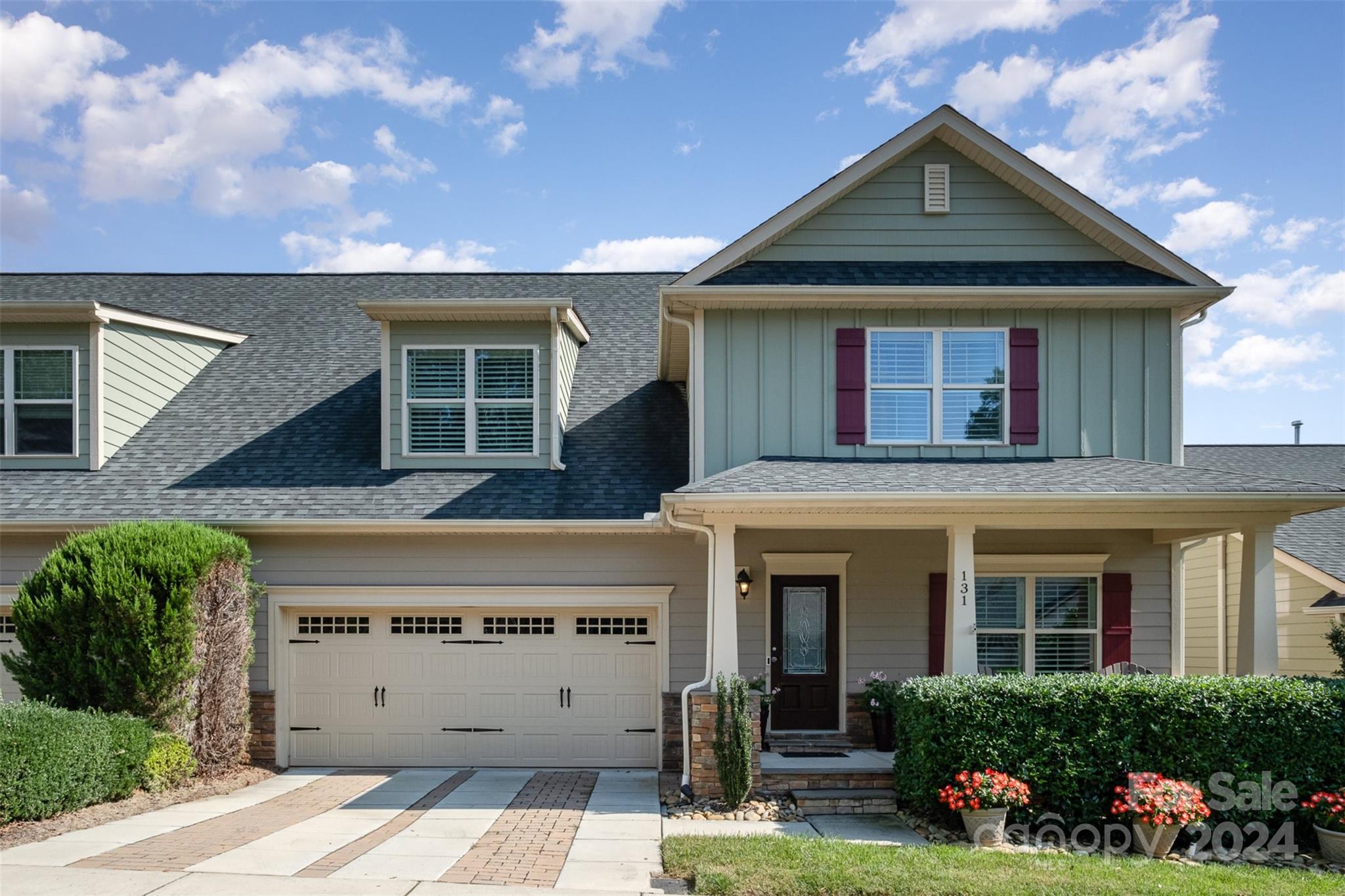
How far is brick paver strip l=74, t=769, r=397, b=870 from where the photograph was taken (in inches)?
275

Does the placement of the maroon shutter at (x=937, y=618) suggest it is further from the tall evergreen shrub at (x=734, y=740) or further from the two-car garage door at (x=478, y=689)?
the two-car garage door at (x=478, y=689)

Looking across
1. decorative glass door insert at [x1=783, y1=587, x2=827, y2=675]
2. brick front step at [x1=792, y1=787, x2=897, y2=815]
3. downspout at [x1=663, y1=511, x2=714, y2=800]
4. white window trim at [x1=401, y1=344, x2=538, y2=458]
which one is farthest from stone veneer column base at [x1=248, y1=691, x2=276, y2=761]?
brick front step at [x1=792, y1=787, x2=897, y2=815]

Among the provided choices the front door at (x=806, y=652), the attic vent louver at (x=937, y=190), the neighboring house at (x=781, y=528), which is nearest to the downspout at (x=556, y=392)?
the neighboring house at (x=781, y=528)

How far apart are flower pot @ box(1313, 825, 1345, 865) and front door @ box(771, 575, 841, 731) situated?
491 cm

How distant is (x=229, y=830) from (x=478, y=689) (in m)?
3.74

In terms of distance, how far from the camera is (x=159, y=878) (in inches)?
255

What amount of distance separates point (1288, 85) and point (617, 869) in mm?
12173

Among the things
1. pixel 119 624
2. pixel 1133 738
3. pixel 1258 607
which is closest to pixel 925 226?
pixel 1258 607

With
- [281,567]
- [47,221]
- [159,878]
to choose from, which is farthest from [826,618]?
[47,221]

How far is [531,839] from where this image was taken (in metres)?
7.90

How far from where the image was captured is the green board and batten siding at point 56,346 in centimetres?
1208

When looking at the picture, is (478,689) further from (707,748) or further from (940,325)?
(940,325)

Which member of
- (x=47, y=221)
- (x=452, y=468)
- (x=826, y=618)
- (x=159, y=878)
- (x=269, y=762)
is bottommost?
(x=269, y=762)

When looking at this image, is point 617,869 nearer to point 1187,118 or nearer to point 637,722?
point 637,722
